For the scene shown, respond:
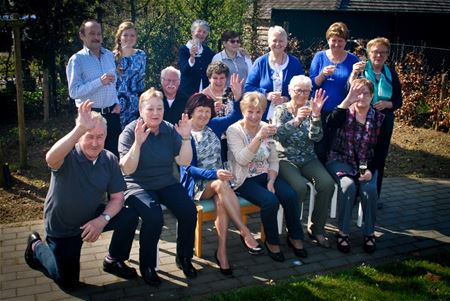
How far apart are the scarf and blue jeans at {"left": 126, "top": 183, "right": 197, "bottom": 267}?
2.68 m

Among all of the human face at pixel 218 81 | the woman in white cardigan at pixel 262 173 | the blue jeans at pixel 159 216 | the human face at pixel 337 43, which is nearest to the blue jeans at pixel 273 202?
the woman in white cardigan at pixel 262 173

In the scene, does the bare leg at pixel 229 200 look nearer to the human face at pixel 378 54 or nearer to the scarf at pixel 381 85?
the scarf at pixel 381 85

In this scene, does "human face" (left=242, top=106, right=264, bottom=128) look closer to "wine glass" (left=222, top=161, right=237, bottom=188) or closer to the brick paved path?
"wine glass" (left=222, top=161, right=237, bottom=188)

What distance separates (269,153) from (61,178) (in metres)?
2.20

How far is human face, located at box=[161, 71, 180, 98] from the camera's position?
5457mm

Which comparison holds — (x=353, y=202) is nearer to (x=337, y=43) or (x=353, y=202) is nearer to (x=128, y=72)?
(x=337, y=43)

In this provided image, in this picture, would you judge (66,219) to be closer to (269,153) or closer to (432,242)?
(269,153)

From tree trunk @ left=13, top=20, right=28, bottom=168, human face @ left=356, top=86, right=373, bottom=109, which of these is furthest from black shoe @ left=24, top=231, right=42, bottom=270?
human face @ left=356, top=86, right=373, bottom=109

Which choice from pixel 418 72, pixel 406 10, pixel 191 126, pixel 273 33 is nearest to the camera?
pixel 191 126

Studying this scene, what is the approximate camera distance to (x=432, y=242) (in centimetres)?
528

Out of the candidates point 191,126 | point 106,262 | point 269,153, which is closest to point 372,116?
point 269,153

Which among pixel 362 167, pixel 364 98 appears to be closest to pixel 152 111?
pixel 364 98

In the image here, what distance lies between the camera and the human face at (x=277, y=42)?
572cm

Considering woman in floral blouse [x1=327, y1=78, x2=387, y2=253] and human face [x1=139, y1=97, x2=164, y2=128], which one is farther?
woman in floral blouse [x1=327, y1=78, x2=387, y2=253]
